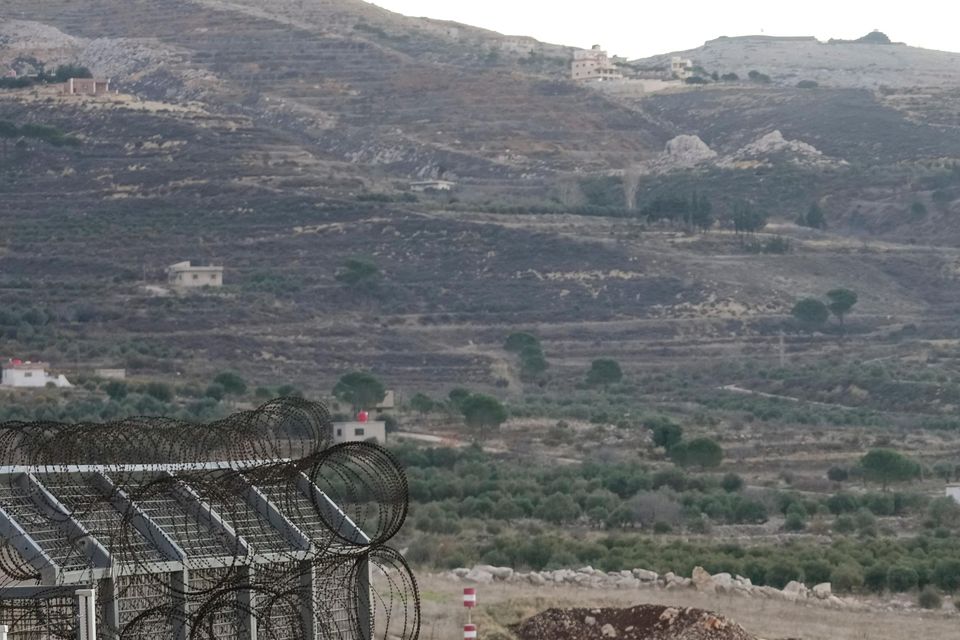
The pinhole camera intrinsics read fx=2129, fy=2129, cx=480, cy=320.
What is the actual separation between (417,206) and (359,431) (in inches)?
1841

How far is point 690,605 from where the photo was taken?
821 inches

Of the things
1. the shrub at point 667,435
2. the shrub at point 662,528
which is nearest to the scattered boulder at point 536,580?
the shrub at point 662,528

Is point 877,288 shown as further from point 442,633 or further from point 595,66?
point 442,633

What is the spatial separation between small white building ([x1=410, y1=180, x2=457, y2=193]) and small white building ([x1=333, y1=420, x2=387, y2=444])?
5458 cm

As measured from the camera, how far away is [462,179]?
112 m

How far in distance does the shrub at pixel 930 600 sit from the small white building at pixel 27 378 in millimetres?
34741

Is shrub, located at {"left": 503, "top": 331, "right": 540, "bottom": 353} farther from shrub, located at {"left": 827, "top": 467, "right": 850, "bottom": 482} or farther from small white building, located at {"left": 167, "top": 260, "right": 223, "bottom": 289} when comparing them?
shrub, located at {"left": 827, "top": 467, "right": 850, "bottom": 482}

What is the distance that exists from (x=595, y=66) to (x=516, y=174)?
28379 millimetres

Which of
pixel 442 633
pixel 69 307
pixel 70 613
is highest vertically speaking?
pixel 70 613

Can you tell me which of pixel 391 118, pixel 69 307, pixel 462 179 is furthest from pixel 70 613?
pixel 391 118

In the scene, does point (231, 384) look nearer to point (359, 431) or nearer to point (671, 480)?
→ point (359, 431)

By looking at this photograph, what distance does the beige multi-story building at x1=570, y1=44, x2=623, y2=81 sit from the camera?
454ft

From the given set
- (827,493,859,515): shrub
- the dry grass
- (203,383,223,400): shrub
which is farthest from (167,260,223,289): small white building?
the dry grass

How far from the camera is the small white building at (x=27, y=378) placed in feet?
181
